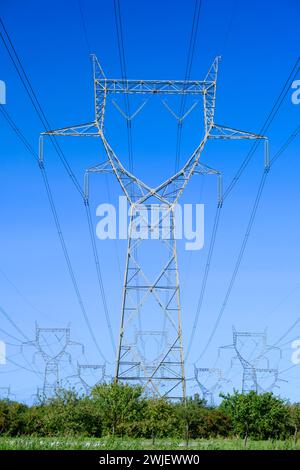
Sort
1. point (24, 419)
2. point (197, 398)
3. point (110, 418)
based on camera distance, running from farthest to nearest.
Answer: point (197, 398)
point (24, 419)
point (110, 418)

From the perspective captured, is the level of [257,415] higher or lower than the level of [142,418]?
higher

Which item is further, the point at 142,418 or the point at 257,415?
the point at 257,415

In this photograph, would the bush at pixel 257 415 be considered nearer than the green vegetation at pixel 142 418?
No

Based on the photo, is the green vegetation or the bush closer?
the green vegetation
